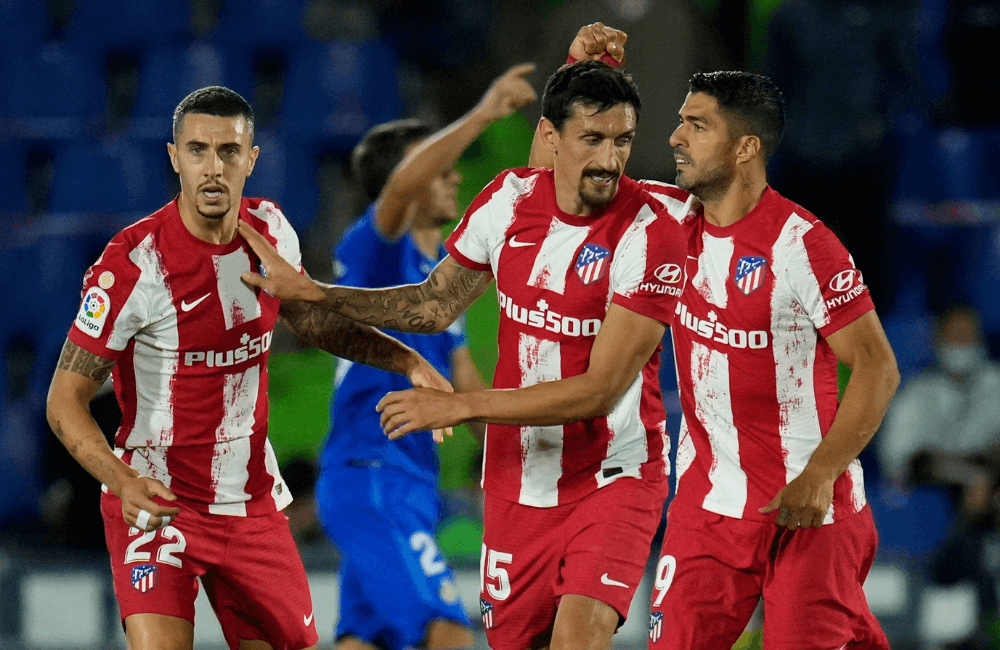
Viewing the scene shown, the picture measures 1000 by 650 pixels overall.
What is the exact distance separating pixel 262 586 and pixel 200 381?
27.2 inches

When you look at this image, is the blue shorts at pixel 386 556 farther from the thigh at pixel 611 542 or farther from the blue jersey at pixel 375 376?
the thigh at pixel 611 542

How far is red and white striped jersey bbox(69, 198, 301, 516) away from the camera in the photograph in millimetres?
3822

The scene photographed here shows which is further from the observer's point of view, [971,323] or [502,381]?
[971,323]

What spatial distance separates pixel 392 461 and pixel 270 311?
985 millimetres

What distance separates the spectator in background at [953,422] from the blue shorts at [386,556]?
3482mm

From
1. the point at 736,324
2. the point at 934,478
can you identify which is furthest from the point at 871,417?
the point at 934,478

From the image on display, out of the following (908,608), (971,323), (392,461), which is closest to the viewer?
(392,461)

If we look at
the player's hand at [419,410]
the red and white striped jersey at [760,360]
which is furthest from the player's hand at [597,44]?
the player's hand at [419,410]

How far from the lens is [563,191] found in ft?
13.0

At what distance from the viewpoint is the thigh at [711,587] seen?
3957 mm

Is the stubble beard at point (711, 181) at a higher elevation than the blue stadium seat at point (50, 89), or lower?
lower

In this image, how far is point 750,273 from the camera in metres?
3.98

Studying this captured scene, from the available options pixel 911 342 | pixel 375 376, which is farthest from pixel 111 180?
pixel 911 342

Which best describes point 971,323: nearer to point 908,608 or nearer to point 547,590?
point 908,608
